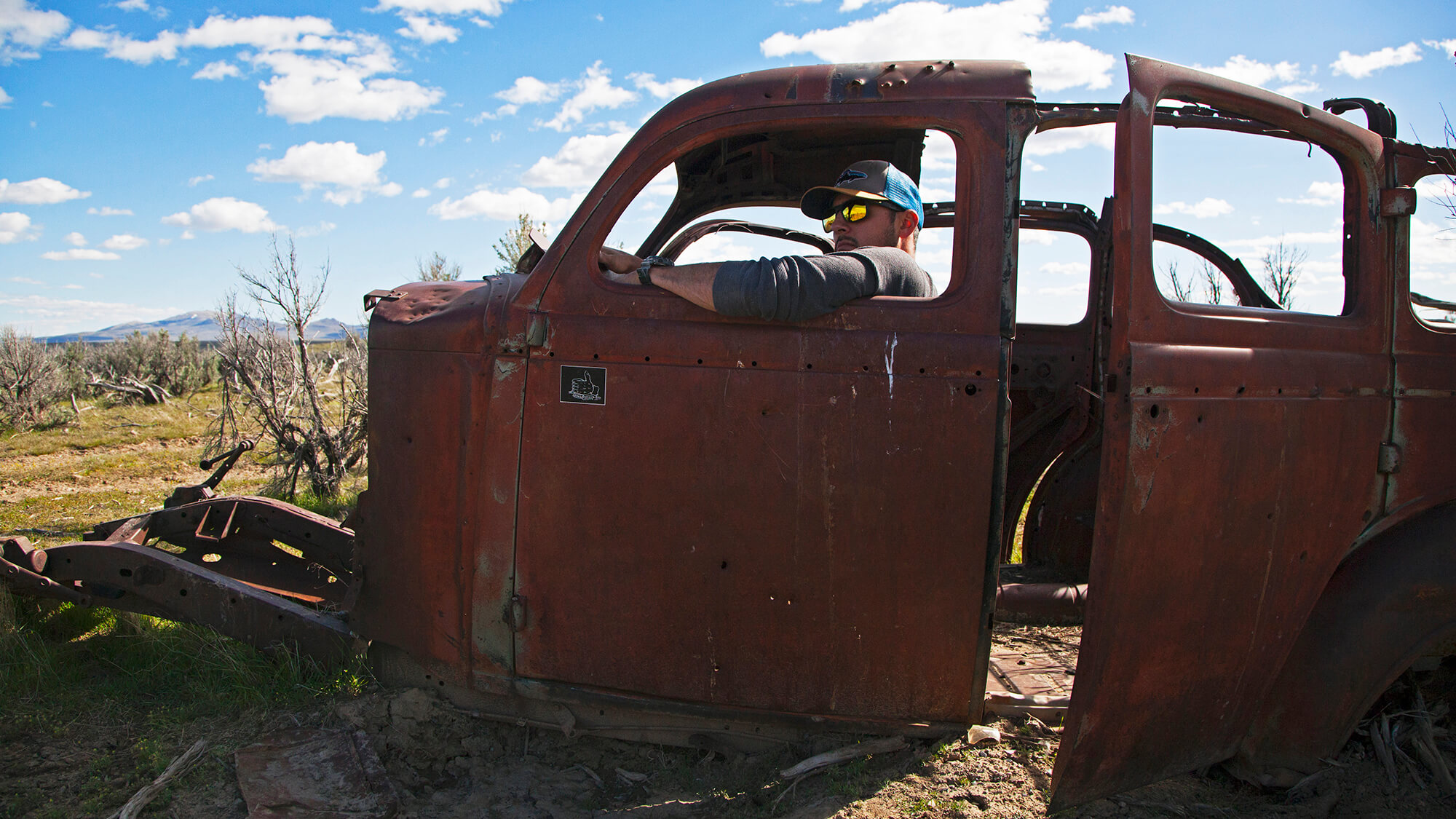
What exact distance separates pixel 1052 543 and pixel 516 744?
269cm

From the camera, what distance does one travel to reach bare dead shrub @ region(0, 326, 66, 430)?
514 inches

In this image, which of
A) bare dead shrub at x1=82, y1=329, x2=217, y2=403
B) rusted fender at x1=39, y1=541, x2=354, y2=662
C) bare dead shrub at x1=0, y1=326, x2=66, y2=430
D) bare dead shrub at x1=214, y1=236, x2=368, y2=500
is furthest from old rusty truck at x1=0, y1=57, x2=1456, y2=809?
bare dead shrub at x1=82, y1=329, x2=217, y2=403

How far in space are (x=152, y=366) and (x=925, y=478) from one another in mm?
22299

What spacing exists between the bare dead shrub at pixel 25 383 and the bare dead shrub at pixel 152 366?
1684 mm

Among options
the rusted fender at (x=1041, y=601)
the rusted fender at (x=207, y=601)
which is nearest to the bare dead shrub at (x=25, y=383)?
the rusted fender at (x=207, y=601)

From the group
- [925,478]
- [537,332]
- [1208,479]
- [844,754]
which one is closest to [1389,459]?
[1208,479]

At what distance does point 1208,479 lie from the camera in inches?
84.4

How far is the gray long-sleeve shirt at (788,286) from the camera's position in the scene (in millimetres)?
2219

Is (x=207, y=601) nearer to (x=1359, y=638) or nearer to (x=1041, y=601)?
(x=1041, y=601)

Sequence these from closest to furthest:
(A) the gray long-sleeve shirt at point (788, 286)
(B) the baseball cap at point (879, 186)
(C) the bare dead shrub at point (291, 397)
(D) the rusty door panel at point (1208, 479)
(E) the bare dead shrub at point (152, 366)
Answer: (D) the rusty door panel at point (1208, 479) → (A) the gray long-sleeve shirt at point (788, 286) → (B) the baseball cap at point (879, 186) → (C) the bare dead shrub at point (291, 397) → (E) the bare dead shrub at point (152, 366)

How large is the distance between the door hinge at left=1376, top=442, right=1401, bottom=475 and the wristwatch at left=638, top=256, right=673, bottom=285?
7.19 feet

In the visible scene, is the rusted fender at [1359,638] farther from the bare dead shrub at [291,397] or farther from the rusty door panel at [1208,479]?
the bare dead shrub at [291,397]

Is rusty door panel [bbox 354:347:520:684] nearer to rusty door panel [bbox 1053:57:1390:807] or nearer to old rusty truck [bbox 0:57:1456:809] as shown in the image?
old rusty truck [bbox 0:57:1456:809]

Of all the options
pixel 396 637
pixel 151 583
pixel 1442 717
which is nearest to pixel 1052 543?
pixel 1442 717
